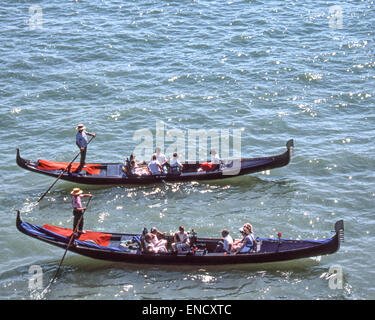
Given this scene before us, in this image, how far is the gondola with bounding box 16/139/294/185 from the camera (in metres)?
21.3

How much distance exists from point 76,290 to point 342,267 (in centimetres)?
717

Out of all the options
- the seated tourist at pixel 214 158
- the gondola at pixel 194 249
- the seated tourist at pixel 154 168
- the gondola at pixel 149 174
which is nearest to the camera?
the gondola at pixel 194 249

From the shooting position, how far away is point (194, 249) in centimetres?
1728

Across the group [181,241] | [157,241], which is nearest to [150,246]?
[157,241]

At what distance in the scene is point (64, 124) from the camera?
82.2ft

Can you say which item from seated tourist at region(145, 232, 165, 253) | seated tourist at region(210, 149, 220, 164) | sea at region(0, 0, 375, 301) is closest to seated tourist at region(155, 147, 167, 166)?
sea at region(0, 0, 375, 301)

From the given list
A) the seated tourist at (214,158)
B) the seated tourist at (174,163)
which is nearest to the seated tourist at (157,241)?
the seated tourist at (174,163)

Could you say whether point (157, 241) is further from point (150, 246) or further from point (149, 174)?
point (149, 174)

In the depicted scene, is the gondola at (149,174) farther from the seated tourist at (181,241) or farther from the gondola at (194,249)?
the seated tourist at (181,241)

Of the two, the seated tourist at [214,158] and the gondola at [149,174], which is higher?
the seated tourist at [214,158]

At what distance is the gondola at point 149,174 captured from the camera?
21.3 meters

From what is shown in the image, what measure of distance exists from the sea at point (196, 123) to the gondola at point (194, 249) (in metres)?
0.39

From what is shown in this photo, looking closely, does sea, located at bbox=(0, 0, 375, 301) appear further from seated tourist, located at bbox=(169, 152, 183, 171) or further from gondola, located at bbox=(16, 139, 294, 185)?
seated tourist, located at bbox=(169, 152, 183, 171)
